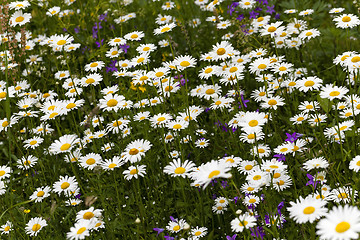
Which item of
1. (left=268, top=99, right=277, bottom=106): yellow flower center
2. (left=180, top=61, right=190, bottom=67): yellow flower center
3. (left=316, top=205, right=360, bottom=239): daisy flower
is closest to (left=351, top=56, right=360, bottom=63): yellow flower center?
(left=268, top=99, right=277, bottom=106): yellow flower center

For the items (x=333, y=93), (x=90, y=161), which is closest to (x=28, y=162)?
(x=90, y=161)

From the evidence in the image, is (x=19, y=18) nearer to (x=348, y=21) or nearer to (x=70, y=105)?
(x=70, y=105)

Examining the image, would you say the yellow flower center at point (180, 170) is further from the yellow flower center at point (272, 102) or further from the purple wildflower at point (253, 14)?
the purple wildflower at point (253, 14)

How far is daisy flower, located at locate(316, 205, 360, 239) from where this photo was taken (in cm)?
133

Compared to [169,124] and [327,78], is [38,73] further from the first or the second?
[327,78]

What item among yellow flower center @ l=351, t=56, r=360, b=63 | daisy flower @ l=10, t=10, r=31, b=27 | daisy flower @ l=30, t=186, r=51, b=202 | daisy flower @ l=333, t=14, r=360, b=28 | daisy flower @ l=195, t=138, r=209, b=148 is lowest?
daisy flower @ l=30, t=186, r=51, b=202

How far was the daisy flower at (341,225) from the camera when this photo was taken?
1.33 metres

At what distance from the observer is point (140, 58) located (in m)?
3.46

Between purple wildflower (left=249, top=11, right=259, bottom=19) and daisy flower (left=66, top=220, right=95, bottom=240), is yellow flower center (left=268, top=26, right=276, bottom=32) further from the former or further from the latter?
daisy flower (left=66, top=220, right=95, bottom=240)

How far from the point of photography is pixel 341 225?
1359mm

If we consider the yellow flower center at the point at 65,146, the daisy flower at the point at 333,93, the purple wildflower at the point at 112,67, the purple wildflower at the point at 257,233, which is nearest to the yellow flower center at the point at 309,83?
the daisy flower at the point at 333,93

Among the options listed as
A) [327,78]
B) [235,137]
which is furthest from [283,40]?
[235,137]

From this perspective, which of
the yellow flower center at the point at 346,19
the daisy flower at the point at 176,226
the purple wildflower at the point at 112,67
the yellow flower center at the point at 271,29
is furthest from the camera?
the purple wildflower at the point at 112,67

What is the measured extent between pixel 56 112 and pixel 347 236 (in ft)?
7.81
